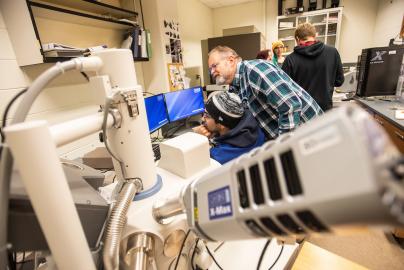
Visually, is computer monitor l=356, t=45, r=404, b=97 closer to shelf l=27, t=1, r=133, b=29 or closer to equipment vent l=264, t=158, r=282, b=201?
shelf l=27, t=1, r=133, b=29

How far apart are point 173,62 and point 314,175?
2676mm

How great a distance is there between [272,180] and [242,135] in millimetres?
890

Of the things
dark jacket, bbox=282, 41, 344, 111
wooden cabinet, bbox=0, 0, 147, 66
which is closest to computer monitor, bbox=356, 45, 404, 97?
dark jacket, bbox=282, 41, 344, 111

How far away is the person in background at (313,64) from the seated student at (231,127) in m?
1.17

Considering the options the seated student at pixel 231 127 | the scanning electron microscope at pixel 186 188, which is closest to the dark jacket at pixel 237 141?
the seated student at pixel 231 127

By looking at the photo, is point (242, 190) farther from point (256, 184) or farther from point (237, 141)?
point (237, 141)

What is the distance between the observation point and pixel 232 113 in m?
1.20

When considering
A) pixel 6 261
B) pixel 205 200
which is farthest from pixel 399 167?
pixel 6 261

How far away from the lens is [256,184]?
0.28 metres

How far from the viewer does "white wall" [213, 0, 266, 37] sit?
4934mm

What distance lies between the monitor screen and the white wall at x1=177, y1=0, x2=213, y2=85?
166cm

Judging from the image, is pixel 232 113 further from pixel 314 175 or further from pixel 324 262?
pixel 314 175

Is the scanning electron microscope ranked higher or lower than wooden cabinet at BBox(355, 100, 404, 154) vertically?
higher

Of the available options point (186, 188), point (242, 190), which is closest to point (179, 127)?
point (186, 188)
